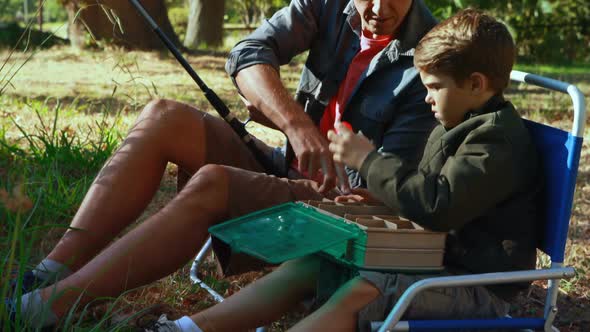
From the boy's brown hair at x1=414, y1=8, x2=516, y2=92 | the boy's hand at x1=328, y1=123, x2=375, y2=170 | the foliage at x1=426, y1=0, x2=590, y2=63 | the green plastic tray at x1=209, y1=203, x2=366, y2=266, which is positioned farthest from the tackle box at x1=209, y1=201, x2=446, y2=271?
the foliage at x1=426, y1=0, x2=590, y2=63

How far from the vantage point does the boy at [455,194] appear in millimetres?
1924

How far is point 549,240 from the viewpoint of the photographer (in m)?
2.02

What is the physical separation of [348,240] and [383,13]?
0.85 meters

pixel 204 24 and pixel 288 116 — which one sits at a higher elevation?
pixel 288 116

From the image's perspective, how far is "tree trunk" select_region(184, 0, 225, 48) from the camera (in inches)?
463

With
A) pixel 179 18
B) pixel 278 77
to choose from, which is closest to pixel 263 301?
pixel 278 77

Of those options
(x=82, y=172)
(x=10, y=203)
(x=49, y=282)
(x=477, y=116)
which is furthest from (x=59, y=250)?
(x=82, y=172)

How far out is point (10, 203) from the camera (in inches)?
55.1

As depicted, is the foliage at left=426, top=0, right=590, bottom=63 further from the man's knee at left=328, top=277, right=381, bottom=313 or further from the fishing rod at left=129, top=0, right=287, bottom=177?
the man's knee at left=328, top=277, right=381, bottom=313

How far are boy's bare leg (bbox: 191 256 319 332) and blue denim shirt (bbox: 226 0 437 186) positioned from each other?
1.99 ft

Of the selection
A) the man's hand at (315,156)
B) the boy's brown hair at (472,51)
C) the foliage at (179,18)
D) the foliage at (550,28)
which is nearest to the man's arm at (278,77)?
the man's hand at (315,156)

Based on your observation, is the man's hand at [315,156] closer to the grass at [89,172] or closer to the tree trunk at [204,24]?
the grass at [89,172]

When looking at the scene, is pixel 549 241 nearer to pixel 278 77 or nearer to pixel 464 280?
pixel 464 280

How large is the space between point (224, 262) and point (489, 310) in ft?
2.44
